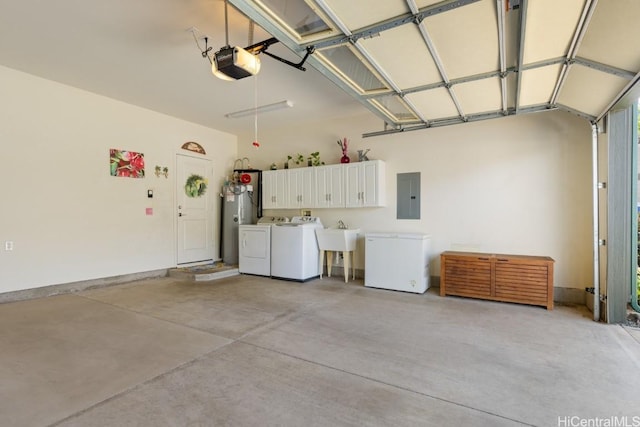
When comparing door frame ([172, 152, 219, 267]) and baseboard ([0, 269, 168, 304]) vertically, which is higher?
door frame ([172, 152, 219, 267])

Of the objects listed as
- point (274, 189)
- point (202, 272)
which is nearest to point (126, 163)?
point (202, 272)

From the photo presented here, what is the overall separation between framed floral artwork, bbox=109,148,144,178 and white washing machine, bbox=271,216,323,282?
276 centimetres

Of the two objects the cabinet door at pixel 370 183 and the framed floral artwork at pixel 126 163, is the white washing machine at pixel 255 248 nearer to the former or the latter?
the cabinet door at pixel 370 183

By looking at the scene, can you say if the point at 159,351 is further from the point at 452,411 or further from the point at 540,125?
the point at 540,125

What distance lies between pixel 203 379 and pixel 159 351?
28.9 inches

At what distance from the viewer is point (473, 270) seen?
4.48 m

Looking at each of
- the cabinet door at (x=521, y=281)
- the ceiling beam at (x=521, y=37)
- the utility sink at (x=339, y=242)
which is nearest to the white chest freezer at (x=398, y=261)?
the utility sink at (x=339, y=242)

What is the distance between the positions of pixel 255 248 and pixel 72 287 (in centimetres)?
299

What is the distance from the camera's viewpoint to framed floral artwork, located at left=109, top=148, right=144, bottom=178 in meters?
5.46

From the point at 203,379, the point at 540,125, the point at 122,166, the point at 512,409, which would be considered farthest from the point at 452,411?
the point at 122,166

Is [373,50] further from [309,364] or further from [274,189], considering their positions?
[274,189]

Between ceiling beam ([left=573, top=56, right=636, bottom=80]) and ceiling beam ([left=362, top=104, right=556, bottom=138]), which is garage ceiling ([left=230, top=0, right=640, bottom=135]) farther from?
ceiling beam ([left=362, top=104, right=556, bottom=138])

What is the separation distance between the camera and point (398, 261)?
4.98m

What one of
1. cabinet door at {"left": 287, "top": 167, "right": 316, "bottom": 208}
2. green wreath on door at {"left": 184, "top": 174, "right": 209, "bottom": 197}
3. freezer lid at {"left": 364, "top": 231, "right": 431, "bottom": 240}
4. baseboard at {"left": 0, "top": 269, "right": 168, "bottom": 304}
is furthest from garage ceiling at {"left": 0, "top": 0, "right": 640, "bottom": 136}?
baseboard at {"left": 0, "top": 269, "right": 168, "bottom": 304}
